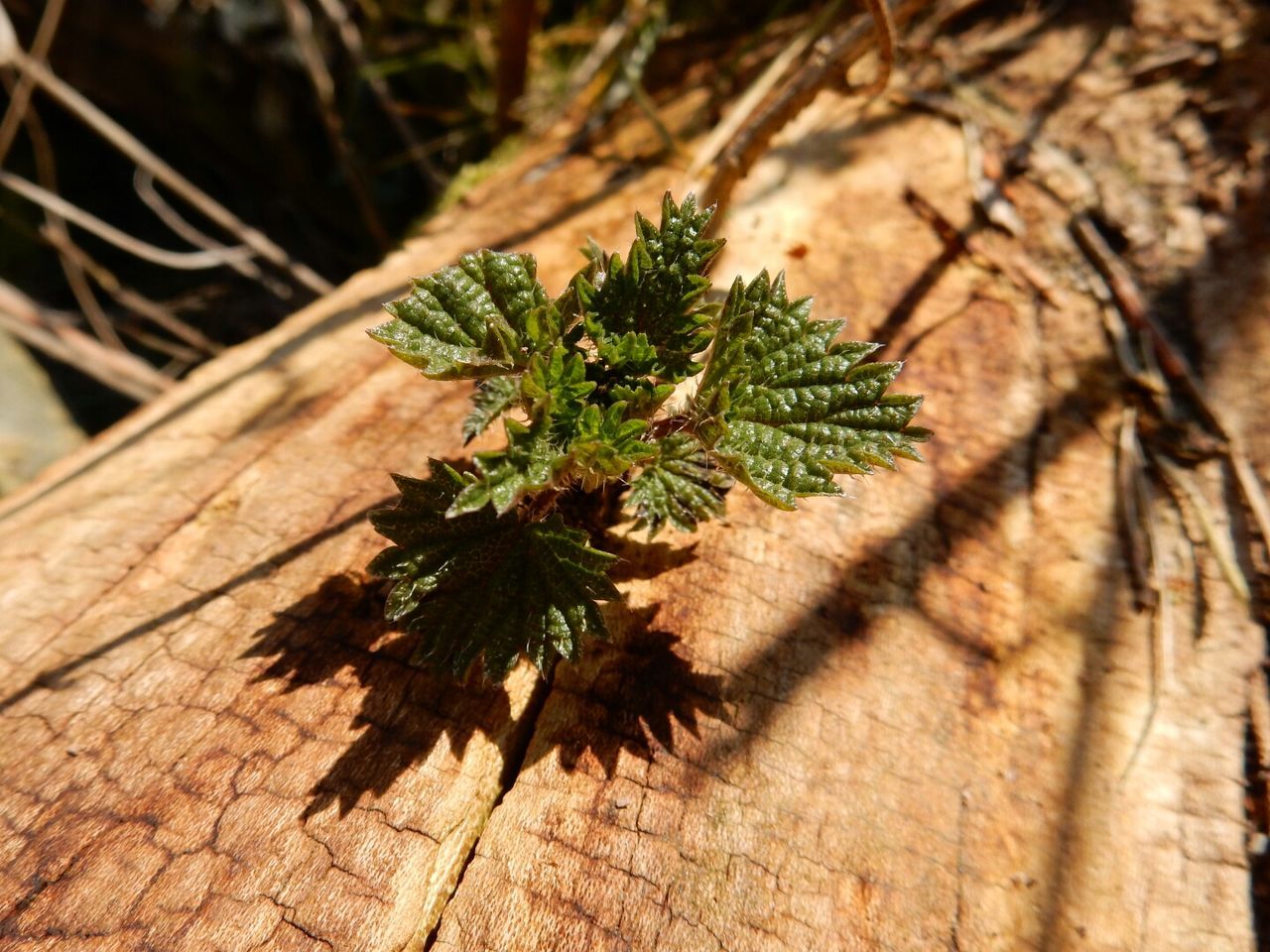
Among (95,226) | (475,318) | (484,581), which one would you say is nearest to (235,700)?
(484,581)

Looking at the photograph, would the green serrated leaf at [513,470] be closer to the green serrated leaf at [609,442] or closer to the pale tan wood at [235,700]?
the green serrated leaf at [609,442]

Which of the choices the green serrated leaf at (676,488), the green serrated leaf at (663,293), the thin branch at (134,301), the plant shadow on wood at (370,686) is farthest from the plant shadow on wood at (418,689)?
the thin branch at (134,301)

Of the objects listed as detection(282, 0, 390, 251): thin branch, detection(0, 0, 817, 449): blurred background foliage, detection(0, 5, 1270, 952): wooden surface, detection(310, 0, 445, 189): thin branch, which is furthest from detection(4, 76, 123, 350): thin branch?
detection(0, 5, 1270, 952): wooden surface

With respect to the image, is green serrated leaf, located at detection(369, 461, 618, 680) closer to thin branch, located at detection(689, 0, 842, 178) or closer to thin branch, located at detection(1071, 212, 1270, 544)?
thin branch, located at detection(689, 0, 842, 178)

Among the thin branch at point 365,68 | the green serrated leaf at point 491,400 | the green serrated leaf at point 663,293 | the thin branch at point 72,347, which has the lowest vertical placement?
the thin branch at point 72,347

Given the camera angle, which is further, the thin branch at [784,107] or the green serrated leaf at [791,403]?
the thin branch at [784,107]

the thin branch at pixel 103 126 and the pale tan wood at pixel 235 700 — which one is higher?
the thin branch at pixel 103 126

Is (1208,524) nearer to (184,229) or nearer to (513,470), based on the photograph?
(513,470)
